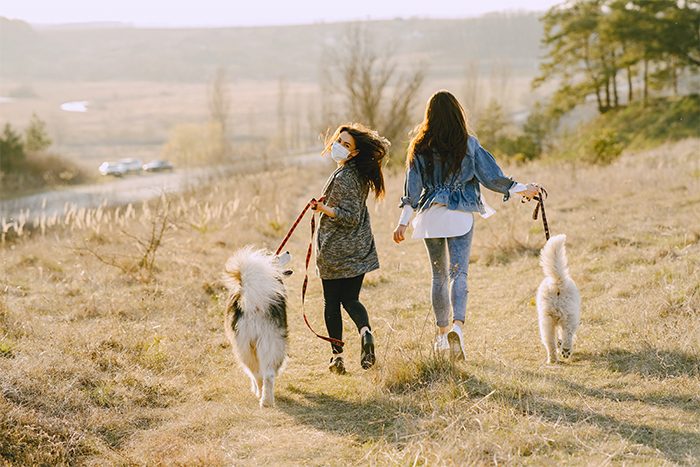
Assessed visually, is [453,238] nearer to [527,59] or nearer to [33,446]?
[33,446]

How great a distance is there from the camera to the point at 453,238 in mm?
4371

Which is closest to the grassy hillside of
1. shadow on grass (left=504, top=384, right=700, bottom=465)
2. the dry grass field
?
the dry grass field

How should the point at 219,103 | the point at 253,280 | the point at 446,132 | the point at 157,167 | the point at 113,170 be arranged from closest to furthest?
the point at 253,280
the point at 446,132
the point at 113,170
the point at 157,167
the point at 219,103

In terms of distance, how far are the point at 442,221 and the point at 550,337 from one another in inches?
57.0

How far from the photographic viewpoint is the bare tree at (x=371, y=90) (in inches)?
993

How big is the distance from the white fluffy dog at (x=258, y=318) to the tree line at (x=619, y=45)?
105 ft

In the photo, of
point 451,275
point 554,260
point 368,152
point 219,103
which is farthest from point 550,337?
point 219,103

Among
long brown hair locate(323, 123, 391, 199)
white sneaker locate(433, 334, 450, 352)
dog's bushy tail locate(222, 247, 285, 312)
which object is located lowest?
white sneaker locate(433, 334, 450, 352)

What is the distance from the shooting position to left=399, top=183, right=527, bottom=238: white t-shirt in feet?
14.0

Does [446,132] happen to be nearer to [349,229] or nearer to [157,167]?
[349,229]

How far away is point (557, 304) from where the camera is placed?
4449mm

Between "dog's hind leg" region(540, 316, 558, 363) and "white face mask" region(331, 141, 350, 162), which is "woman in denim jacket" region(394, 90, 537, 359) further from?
"dog's hind leg" region(540, 316, 558, 363)

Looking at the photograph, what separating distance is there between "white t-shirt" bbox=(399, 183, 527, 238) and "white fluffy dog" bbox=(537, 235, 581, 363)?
0.67 metres

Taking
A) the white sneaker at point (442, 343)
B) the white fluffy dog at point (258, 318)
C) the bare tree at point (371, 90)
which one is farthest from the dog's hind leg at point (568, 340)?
the bare tree at point (371, 90)
